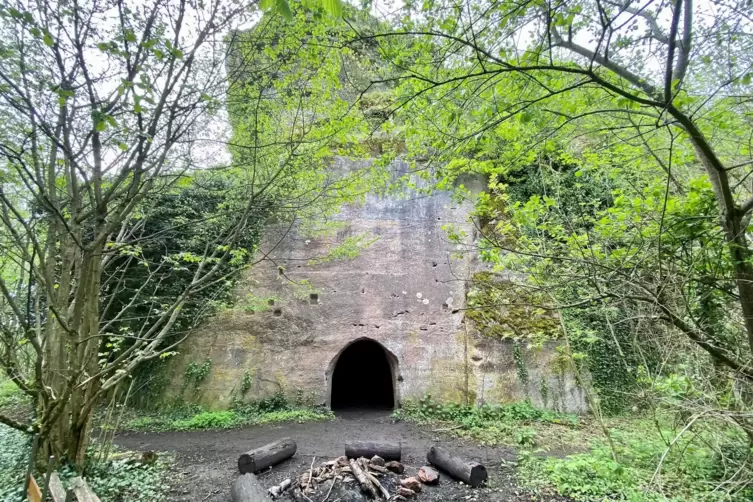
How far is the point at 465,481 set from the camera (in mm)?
4699

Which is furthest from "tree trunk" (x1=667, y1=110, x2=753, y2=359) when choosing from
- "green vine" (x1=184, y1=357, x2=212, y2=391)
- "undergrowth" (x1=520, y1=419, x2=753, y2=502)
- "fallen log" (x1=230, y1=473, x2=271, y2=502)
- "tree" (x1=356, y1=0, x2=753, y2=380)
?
"green vine" (x1=184, y1=357, x2=212, y2=391)

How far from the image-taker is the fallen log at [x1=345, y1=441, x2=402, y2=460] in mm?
5168

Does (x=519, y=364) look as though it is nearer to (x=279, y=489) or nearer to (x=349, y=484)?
(x=349, y=484)

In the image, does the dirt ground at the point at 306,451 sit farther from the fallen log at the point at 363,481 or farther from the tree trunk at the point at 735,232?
the tree trunk at the point at 735,232

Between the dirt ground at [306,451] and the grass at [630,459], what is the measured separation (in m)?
0.35

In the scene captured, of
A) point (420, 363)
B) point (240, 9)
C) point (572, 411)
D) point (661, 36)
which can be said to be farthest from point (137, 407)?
point (661, 36)

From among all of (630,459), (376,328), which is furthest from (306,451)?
(630,459)

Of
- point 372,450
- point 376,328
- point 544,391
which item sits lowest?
point 372,450

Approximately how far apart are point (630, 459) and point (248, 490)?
15.3 ft

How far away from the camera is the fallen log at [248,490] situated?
4002mm

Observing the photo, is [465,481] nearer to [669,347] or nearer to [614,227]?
[669,347]

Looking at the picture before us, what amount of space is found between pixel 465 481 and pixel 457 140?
4082 millimetres

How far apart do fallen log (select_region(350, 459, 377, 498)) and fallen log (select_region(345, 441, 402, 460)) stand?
15.8 inches

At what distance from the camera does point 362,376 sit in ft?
42.6
